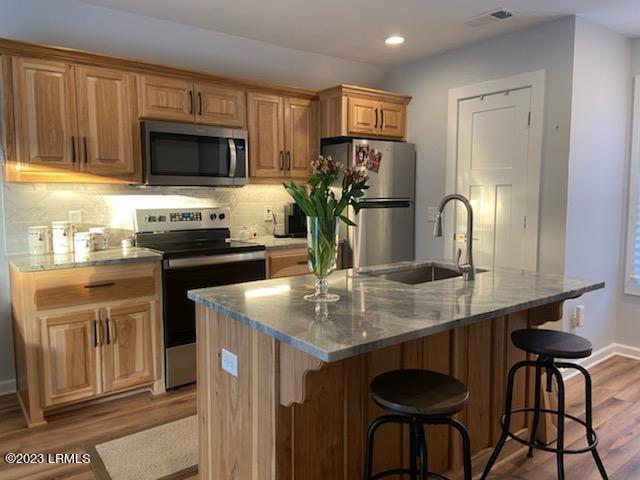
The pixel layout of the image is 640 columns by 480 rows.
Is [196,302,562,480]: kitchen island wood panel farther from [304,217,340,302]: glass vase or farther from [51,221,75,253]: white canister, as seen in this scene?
[51,221,75,253]: white canister

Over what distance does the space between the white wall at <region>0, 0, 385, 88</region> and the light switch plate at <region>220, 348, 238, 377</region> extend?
101 inches

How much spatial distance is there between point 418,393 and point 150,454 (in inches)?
63.3

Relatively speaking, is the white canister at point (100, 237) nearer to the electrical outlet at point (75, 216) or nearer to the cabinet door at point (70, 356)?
the electrical outlet at point (75, 216)

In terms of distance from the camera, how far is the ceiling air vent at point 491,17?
3.26m

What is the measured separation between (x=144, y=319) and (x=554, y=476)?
8.16 ft

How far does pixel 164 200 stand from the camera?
374cm

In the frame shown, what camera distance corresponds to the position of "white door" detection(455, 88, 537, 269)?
3672mm

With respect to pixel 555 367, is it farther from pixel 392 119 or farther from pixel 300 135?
pixel 392 119

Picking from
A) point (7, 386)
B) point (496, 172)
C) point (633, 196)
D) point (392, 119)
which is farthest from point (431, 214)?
point (7, 386)

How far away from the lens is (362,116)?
418cm

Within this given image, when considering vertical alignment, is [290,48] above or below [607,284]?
above

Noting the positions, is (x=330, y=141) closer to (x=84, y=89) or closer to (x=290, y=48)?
(x=290, y=48)

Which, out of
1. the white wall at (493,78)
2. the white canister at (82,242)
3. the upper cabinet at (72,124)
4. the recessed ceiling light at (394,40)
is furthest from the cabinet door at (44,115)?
the white wall at (493,78)

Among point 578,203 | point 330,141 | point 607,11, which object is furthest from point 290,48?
point 578,203
